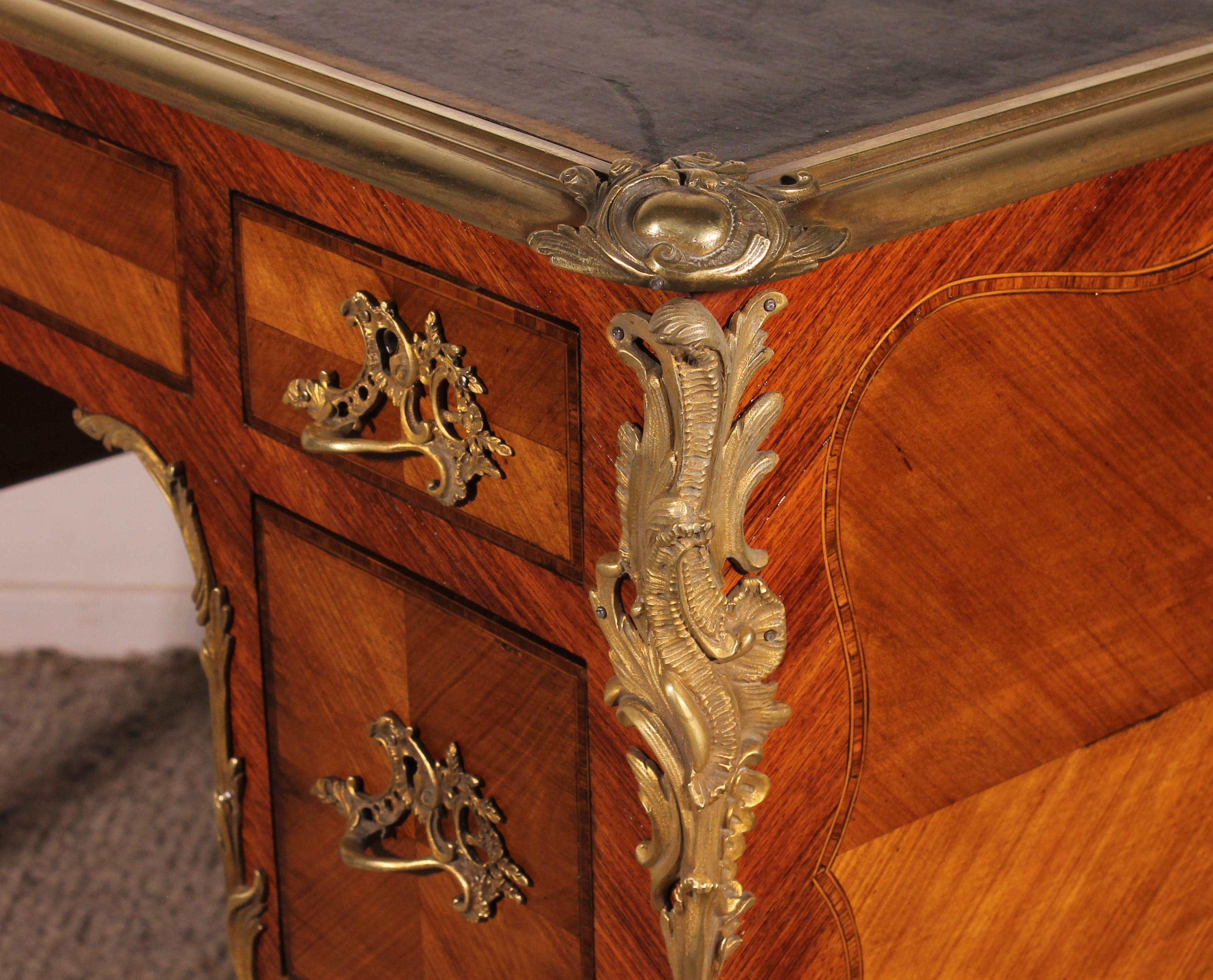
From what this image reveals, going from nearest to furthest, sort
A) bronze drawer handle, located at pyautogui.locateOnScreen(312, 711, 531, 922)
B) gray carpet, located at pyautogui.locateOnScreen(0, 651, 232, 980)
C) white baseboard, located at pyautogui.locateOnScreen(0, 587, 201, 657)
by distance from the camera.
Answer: bronze drawer handle, located at pyautogui.locateOnScreen(312, 711, 531, 922) < gray carpet, located at pyautogui.locateOnScreen(0, 651, 232, 980) < white baseboard, located at pyautogui.locateOnScreen(0, 587, 201, 657)

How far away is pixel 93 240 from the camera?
36.8 inches

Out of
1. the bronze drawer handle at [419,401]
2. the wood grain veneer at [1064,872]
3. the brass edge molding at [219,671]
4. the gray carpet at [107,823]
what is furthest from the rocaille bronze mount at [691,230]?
the gray carpet at [107,823]

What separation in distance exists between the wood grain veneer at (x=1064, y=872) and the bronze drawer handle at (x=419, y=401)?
0.80 ft

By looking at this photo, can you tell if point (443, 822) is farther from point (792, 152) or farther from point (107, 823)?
point (107, 823)

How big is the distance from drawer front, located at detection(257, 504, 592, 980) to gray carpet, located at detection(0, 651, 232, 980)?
554 millimetres

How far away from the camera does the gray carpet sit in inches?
58.9

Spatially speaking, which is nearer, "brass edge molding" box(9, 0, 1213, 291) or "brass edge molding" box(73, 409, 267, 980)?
"brass edge molding" box(9, 0, 1213, 291)

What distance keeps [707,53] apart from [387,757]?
39 cm

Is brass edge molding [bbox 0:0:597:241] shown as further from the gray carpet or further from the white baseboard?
the white baseboard

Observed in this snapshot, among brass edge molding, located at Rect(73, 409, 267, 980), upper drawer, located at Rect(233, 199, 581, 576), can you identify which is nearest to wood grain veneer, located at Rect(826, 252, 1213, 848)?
upper drawer, located at Rect(233, 199, 581, 576)

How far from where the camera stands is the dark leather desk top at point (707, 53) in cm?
67

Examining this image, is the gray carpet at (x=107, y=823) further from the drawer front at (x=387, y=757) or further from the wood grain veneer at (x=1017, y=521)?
the wood grain veneer at (x=1017, y=521)

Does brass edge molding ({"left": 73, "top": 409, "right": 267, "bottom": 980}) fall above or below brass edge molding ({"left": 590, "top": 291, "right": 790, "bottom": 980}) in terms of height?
above

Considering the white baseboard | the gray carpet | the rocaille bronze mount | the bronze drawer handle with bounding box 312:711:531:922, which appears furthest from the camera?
the white baseboard
